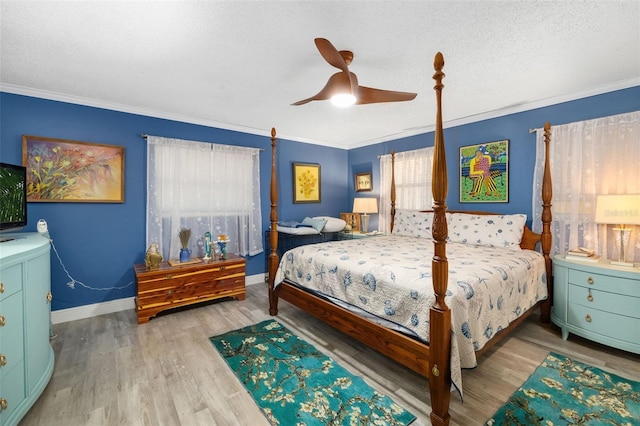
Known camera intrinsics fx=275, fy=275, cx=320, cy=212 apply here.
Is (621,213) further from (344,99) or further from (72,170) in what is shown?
(72,170)

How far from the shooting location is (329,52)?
1.74 m

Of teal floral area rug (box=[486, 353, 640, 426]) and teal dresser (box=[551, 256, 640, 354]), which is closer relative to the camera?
teal floral area rug (box=[486, 353, 640, 426])

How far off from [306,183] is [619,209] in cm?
385

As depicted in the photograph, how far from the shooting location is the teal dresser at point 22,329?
1413 mm

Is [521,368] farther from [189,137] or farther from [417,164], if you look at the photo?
[189,137]

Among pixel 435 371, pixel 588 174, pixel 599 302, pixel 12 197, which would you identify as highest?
pixel 588 174

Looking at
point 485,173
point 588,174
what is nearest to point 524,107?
point 485,173

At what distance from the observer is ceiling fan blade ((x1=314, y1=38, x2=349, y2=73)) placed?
1627 mm

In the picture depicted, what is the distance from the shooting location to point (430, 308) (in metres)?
1.62

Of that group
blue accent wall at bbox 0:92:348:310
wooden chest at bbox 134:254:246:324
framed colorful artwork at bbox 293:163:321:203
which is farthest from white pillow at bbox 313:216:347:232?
blue accent wall at bbox 0:92:348:310

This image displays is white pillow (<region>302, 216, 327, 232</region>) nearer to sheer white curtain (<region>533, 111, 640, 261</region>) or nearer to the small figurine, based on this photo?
the small figurine

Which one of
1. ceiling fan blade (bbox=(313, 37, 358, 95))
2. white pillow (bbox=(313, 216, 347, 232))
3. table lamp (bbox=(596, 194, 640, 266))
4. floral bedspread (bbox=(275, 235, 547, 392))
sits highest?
ceiling fan blade (bbox=(313, 37, 358, 95))

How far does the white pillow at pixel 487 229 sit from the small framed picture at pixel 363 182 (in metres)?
1.83

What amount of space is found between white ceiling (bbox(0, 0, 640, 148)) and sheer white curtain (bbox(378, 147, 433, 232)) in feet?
3.88
